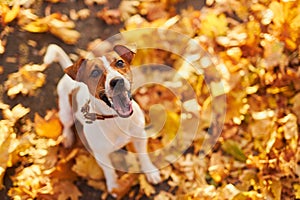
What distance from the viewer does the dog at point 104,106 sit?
293 centimetres

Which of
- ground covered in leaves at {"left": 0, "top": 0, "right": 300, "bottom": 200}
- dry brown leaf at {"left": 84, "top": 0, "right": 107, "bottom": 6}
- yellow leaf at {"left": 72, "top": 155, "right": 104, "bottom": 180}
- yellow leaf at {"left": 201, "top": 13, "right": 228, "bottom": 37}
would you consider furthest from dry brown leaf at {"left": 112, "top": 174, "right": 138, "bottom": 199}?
dry brown leaf at {"left": 84, "top": 0, "right": 107, "bottom": 6}

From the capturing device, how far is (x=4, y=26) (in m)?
3.82

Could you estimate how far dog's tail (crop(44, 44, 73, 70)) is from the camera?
3517mm

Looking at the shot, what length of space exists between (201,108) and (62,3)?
1222 mm

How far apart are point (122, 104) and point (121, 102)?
1cm

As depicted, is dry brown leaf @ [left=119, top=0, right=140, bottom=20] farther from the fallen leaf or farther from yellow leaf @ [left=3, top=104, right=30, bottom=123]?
the fallen leaf

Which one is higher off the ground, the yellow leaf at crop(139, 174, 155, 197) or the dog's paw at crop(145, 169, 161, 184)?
the dog's paw at crop(145, 169, 161, 184)

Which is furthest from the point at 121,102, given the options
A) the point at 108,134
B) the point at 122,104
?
the point at 108,134

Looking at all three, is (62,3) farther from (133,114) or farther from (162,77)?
(133,114)

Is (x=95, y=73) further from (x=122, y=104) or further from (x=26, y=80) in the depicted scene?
(x=26, y=80)

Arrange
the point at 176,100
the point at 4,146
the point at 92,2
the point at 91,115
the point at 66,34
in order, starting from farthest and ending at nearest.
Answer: the point at 92,2 → the point at 66,34 → the point at 176,100 → the point at 4,146 → the point at 91,115

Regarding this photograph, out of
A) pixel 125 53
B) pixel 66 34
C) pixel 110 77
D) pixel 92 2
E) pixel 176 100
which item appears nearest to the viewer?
pixel 110 77

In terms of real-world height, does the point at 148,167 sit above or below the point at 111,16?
below

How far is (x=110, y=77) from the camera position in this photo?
288cm
